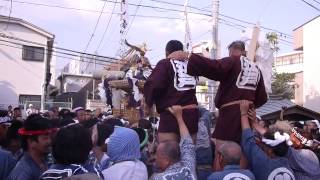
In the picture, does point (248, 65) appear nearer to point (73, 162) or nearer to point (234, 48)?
point (234, 48)

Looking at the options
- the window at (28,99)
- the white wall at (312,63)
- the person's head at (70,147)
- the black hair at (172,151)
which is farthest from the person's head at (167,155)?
the white wall at (312,63)

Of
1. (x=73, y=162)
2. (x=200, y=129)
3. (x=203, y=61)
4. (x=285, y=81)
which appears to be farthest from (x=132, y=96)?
(x=285, y=81)

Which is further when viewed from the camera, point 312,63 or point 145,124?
point 312,63

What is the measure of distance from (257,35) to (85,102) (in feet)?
72.3

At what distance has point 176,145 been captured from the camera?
388cm

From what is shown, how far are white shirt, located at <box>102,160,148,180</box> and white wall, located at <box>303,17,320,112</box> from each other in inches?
956

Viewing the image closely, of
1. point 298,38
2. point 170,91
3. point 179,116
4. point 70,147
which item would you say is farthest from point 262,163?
A: point 298,38

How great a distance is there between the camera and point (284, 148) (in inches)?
174

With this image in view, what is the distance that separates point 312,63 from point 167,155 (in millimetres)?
25034

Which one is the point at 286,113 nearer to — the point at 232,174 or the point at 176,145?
the point at 232,174

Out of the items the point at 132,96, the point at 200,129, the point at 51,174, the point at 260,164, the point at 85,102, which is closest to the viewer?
the point at 51,174

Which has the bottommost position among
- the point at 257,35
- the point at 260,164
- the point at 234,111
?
the point at 260,164

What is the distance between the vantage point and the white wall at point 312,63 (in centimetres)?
2644

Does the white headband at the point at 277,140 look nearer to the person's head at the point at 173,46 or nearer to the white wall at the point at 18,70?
the person's head at the point at 173,46
